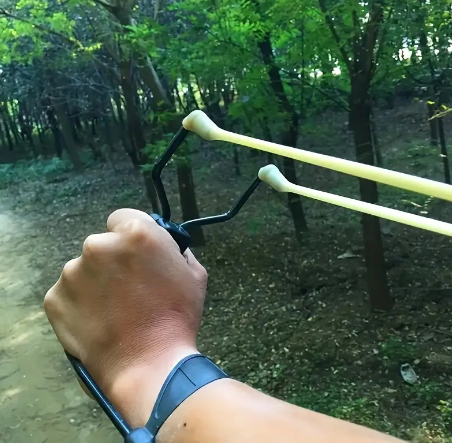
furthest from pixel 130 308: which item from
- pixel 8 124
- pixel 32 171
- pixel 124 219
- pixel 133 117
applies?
pixel 8 124

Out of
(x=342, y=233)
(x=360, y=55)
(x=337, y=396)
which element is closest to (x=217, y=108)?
(x=342, y=233)

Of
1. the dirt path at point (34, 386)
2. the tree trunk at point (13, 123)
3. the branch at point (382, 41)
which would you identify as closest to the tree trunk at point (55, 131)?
the tree trunk at point (13, 123)

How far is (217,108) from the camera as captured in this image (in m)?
7.27

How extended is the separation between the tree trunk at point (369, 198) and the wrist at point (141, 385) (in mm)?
2824

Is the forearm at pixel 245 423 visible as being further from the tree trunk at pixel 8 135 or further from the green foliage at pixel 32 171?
the tree trunk at pixel 8 135

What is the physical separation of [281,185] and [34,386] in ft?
11.1

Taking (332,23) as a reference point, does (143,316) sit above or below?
below

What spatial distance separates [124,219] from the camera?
0.72m

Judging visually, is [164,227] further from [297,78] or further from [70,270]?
[297,78]

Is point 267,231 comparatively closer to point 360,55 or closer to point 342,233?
point 342,233

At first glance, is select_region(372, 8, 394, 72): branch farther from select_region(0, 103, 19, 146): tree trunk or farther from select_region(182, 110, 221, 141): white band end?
select_region(0, 103, 19, 146): tree trunk

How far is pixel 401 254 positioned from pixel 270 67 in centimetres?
181

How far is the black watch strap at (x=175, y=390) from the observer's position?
0.59 meters

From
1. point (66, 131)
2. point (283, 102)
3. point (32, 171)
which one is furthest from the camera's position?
point (32, 171)
